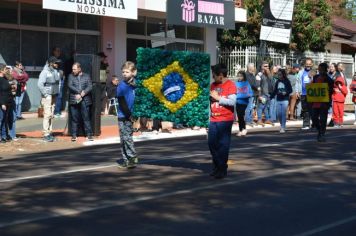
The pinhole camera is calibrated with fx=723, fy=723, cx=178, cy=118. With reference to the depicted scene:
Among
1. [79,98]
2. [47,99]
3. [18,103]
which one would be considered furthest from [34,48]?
[79,98]

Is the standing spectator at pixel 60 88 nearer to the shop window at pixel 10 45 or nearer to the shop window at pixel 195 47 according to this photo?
the shop window at pixel 10 45

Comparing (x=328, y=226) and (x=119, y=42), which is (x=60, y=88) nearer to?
(x=119, y=42)

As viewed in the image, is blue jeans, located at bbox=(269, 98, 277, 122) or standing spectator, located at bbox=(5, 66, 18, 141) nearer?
standing spectator, located at bbox=(5, 66, 18, 141)

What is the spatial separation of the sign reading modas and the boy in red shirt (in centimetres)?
630

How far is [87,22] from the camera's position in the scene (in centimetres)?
2564

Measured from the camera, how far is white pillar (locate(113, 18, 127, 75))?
26.5m

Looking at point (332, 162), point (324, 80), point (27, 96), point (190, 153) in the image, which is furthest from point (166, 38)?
point (332, 162)

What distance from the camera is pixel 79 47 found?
83.4 ft

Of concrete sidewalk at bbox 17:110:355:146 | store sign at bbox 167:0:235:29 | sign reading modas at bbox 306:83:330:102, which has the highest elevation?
store sign at bbox 167:0:235:29

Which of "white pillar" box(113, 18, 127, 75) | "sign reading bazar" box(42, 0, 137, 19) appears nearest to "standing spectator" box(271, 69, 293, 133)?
"sign reading bazar" box(42, 0, 137, 19)

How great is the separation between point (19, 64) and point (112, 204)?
1300cm

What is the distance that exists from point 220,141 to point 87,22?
15.1 meters

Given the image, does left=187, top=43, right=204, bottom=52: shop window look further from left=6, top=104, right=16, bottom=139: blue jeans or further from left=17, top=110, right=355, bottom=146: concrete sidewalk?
left=6, top=104, right=16, bottom=139: blue jeans

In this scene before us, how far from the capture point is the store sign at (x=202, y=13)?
89.3 ft
